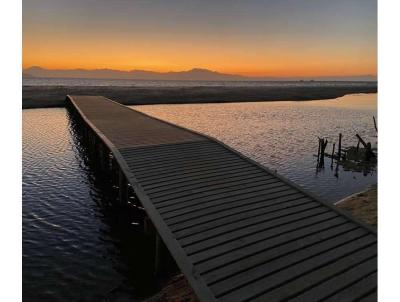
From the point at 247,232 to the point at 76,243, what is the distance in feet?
24.9

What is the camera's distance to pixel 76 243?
1334cm

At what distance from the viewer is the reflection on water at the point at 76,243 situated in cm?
1065

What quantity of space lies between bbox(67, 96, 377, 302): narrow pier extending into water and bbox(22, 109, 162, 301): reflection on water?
2585 millimetres

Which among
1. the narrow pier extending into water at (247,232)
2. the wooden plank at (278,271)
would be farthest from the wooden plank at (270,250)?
the wooden plank at (278,271)

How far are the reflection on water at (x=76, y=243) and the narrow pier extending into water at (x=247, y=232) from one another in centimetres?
259

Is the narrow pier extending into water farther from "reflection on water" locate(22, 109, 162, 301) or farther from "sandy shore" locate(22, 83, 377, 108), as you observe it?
"sandy shore" locate(22, 83, 377, 108)

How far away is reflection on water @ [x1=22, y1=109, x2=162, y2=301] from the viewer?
34.9 ft

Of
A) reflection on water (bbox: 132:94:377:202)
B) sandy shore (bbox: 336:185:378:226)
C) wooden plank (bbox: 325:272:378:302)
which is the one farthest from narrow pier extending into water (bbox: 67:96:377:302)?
reflection on water (bbox: 132:94:377:202)

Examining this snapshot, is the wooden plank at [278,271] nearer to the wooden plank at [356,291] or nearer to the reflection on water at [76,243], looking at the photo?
the wooden plank at [356,291]

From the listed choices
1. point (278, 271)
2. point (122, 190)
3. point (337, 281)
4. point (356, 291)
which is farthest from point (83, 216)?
point (356, 291)

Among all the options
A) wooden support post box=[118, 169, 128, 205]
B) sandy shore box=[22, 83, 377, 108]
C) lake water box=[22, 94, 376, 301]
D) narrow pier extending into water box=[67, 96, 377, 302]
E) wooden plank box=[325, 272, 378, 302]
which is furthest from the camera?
sandy shore box=[22, 83, 377, 108]

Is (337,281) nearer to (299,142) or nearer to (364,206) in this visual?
(364,206)
